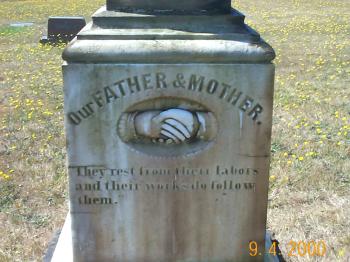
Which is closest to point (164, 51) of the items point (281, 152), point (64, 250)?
point (64, 250)

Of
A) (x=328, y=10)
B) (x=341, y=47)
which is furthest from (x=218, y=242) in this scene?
(x=328, y=10)

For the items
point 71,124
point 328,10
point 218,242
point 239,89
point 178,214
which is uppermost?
point 239,89

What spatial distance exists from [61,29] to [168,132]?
1016cm

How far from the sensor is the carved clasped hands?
2.38 meters

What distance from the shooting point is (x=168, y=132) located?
94.7 inches

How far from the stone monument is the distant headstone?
31.8 feet

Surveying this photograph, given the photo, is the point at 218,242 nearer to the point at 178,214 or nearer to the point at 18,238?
the point at 178,214

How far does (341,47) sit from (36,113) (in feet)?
21.8

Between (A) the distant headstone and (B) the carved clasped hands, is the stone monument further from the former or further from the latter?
(A) the distant headstone

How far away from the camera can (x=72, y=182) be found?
2520 mm

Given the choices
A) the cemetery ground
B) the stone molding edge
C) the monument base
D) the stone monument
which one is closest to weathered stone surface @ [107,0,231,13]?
the stone monument
